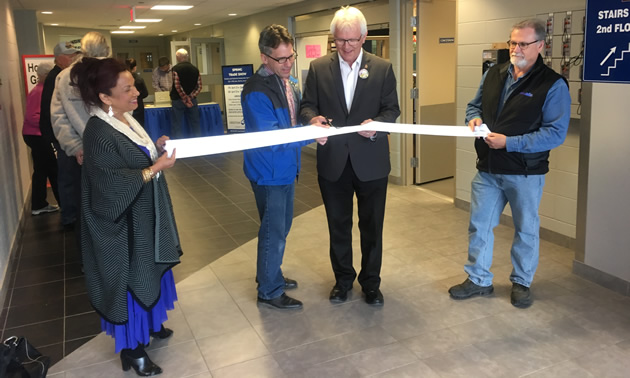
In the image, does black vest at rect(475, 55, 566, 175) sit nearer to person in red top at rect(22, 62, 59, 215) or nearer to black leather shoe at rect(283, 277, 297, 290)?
black leather shoe at rect(283, 277, 297, 290)

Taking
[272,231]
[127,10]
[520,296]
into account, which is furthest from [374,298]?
[127,10]

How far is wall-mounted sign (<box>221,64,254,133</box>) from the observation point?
36.1 ft

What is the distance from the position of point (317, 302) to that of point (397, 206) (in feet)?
8.15

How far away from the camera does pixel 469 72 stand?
5.28 meters

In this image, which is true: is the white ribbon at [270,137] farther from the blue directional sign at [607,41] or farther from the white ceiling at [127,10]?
the white ceiling at [127,10]

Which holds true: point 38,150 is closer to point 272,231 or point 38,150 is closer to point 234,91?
point 272,231

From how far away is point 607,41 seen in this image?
3307 mm

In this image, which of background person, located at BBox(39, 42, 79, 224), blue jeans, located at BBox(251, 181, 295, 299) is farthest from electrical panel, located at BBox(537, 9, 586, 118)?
background person, located at BBox(39, 42, 79, 224)

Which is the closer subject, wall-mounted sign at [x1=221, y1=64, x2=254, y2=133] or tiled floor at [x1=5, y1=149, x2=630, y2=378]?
tiled floor at [x1=5, y1=149, x2=630, y2=378]

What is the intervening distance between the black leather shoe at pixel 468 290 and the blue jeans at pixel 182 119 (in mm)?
7546

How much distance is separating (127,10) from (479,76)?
8.15 m

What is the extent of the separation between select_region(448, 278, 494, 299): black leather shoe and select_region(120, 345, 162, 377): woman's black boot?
1885 mm

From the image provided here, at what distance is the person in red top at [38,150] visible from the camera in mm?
5629

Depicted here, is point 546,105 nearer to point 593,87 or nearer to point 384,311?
point 593,87
